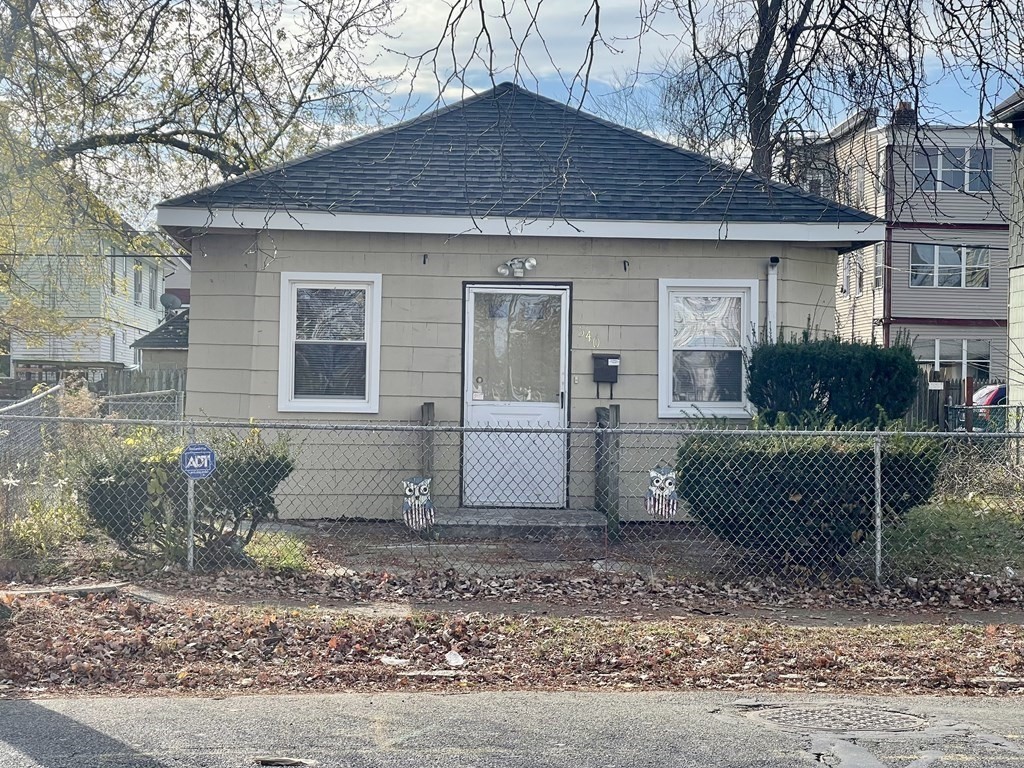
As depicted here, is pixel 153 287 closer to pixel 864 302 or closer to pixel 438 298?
pixel 864 302

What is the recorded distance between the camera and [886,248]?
3067cm

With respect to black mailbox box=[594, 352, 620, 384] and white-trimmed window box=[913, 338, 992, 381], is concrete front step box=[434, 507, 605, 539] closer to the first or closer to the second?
black mailbox box=[594, 352, 620, 384]

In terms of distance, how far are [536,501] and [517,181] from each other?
3370mm

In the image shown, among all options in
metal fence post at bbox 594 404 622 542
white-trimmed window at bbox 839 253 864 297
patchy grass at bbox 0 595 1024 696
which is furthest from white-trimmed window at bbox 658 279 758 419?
white-trimmed window at bbox 839 253 864 297

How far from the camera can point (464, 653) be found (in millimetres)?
6516

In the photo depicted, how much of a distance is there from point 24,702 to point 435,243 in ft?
21.2

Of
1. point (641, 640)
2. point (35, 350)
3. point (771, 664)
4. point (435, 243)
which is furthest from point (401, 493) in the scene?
point (35, 350)

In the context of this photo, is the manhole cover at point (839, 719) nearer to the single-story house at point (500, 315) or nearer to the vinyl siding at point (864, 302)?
the single-story house at point (500, 315)

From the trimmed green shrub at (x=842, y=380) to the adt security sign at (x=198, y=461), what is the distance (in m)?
4.83

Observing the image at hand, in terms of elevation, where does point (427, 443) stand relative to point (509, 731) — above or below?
above

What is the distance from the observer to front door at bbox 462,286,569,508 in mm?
10906

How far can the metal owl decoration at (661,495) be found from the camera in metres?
10.5

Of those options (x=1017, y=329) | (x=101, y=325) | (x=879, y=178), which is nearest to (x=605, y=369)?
(x=879, y=178)

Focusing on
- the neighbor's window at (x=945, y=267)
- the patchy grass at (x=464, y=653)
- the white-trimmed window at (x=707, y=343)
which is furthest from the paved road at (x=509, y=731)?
the neighbor's window at (x=945, y=267)
